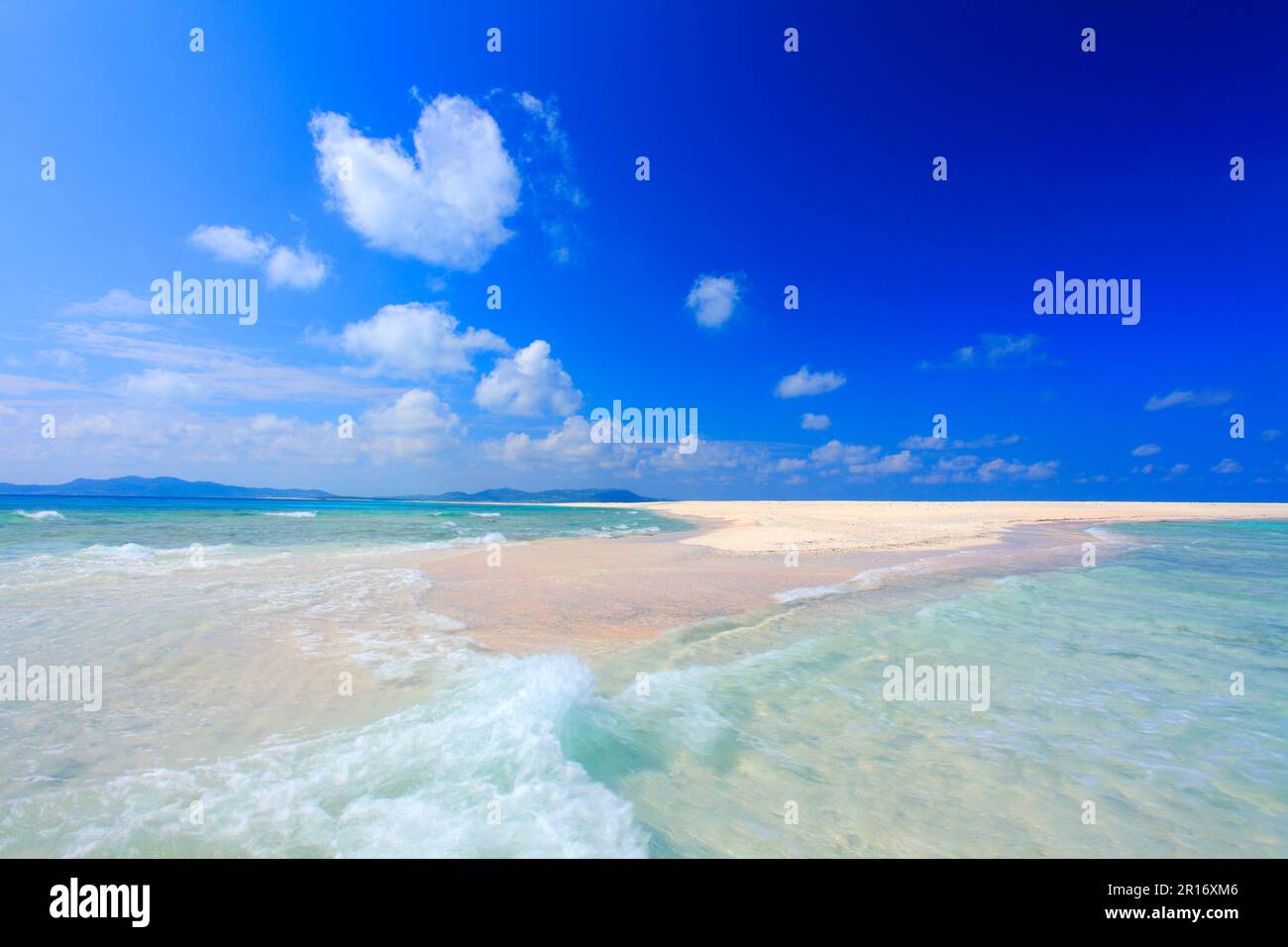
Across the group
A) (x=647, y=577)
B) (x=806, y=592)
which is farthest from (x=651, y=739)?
(x=647, y=577)

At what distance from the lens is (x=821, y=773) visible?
16.4 feet

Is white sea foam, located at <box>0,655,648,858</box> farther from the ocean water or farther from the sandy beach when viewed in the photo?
the sandy beach

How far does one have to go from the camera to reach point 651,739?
18.6 feet

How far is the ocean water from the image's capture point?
13.5 ft

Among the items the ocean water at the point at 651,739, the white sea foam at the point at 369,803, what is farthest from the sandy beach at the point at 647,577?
the white sea foam at the point at 369,803

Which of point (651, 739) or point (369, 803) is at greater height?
point (369, 803)

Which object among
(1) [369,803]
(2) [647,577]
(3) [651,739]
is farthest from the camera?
(2) [647,577]

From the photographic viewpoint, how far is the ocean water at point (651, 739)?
4109 millimetres

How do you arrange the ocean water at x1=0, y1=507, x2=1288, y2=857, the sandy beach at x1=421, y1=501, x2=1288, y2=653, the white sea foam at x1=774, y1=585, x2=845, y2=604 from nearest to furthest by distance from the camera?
the ocean water at x1=0, y1=507, x2=1288, y2=857
the sandy beach at x1=421, y1=501, x2=1288, y2=653
the white sea foam at x1=774, y1=585, x2=845, y2=604

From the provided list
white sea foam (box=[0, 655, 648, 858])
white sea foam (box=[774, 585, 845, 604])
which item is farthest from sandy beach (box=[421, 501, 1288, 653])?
white sea foam (box=[0, 655, 648, 858])

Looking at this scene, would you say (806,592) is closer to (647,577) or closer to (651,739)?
(647,577)

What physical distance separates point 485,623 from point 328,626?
291cm

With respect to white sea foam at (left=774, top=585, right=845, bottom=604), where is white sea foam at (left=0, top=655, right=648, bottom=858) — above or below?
above
